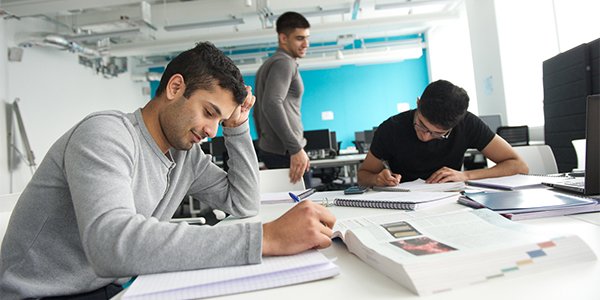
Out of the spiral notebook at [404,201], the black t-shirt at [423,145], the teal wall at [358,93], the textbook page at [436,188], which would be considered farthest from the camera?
the teal wall at [358,93]

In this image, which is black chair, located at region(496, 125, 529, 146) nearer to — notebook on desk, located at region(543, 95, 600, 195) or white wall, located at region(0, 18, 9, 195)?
notebook on desk, located at region(543, 95, 600, 195)

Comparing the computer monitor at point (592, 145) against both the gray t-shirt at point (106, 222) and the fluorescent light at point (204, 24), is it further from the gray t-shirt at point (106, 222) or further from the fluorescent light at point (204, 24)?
the fluorescent light at point (204, 24)

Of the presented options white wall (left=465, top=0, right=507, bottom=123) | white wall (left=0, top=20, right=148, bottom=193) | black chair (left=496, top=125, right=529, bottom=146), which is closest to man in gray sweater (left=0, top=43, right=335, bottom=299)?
black chair (left=496, top=125, right=529, bottom=146)

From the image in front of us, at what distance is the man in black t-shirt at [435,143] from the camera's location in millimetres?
1716

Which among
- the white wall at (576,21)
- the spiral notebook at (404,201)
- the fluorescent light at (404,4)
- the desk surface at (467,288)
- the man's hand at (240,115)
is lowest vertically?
the desk surface at (467,288)

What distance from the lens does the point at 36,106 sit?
6.18 meters

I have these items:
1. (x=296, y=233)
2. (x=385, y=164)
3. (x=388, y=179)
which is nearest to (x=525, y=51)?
(x=385, y=164)

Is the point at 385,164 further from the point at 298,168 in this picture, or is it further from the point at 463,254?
the point at 463,254

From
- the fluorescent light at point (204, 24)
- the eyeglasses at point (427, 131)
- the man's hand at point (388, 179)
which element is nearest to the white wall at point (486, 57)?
the fluorescent light at point (204, 24)

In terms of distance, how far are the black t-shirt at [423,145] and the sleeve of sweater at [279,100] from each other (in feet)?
1.59

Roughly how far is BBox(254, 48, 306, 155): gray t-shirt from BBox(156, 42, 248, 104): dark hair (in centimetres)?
113

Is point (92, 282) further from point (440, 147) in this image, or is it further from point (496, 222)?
point (440, 147)

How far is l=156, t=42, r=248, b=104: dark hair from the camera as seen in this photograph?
1.01 m

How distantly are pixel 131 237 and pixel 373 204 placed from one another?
30.7 inches
